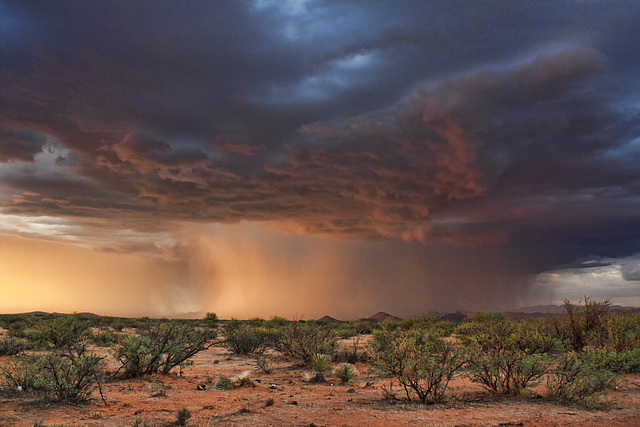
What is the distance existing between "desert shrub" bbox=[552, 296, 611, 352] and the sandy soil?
24.3 ft

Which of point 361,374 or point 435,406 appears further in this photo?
point 361,374

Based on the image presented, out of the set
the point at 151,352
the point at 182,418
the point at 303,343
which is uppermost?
the point at 151,352

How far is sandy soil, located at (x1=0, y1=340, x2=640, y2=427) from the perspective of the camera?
28.2 ft

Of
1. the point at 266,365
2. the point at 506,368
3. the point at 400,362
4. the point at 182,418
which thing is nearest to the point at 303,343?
the point at 266,365

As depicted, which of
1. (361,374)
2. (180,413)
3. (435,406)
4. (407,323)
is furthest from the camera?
(407,323)

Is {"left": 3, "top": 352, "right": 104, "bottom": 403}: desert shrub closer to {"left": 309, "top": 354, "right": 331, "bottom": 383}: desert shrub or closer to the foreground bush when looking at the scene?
the foreground bush

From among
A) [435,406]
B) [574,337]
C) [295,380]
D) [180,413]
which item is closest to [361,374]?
[295,380]

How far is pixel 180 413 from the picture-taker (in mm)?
8375

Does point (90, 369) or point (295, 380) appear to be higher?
point (90, 369)

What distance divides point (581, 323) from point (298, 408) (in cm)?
1714

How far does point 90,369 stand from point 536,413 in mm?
10898

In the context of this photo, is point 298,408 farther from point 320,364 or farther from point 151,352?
point 151,352

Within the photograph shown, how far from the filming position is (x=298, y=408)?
32.4ft

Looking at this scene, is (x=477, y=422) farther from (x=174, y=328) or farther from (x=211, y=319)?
(x=211, y=319)
